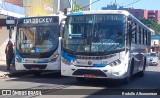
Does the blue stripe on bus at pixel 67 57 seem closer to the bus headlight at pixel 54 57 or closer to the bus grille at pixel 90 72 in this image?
the bus grille at pixel 90 72

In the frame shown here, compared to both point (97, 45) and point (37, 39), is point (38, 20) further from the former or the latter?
point (97, 45)

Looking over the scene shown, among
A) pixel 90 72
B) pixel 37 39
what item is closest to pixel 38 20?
pixel 37 39

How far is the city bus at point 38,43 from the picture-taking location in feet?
59.9

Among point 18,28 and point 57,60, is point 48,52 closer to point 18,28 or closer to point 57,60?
point 57,60

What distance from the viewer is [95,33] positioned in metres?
14.8

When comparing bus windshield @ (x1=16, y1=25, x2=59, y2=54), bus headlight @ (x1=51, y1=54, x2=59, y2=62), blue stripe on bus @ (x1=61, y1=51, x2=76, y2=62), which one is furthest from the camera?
bus windshield @ (x1=16, y1=25, x2=59, y2=54)

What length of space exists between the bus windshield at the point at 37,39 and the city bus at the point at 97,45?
3215 mm

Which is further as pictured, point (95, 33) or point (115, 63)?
point (95, 33)

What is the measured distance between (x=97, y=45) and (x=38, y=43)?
16.1 ft

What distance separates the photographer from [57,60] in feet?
59.8

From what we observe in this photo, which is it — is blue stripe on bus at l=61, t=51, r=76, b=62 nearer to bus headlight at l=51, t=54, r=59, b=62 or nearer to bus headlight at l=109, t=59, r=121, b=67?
bus headlight at l=109, t=59, r=121, b=67

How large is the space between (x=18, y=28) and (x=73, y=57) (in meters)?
5.11

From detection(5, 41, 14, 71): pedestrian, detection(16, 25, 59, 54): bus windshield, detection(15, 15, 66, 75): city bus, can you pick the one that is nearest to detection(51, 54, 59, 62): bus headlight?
detection(15, 15, 66, 75): city bus

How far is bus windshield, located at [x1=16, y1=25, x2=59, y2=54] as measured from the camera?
18375 mm
